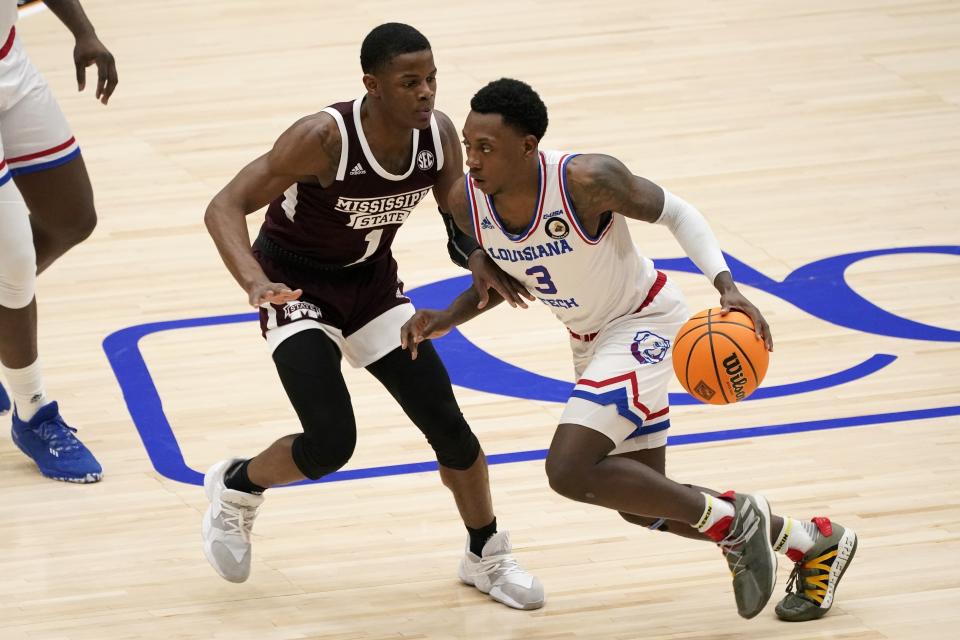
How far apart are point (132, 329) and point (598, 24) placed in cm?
577

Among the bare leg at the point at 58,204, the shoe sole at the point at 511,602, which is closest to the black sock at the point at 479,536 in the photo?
the shoe sole at the point at 511,602

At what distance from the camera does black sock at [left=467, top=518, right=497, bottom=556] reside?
494 centimetres

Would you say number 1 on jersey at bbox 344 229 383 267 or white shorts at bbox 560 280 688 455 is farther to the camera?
number 1 on jersey at bbox 344 229 383 267

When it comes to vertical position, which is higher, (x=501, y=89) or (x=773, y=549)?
(x=501, y=89)

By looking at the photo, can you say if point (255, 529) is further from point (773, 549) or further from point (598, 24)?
point (598, 24)

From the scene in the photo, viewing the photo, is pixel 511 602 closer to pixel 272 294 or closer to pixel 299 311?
pixel 299 311

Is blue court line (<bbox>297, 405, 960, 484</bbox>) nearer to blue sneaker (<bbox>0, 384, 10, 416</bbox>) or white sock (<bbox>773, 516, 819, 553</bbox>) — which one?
white sock (<bbox>773, 516, 819, 553</bbox>)

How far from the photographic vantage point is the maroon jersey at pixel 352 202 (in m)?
4.69

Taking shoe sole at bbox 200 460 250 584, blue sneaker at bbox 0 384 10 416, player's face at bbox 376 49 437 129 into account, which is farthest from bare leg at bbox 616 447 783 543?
blue sneaker at bbox 0 384 10 416

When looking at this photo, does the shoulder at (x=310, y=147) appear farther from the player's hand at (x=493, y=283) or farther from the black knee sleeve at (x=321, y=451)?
the black knee sleeve at (x=321, y=451)

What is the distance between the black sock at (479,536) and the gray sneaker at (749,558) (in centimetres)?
80

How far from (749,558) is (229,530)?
166 centimetres

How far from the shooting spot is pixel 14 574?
5.09 meters

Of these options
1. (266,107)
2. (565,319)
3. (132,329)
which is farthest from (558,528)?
(266,107)
